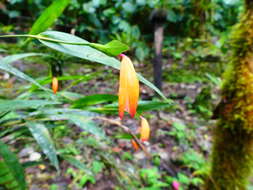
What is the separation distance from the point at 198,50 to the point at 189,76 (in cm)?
48

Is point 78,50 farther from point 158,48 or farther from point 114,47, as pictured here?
point 158,48

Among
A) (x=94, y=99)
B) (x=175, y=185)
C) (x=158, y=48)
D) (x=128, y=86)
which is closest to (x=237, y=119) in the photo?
(x=175, y=185)

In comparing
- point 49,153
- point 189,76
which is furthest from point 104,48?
point 189,76

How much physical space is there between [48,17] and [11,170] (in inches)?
12.5

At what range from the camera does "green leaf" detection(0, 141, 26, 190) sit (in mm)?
437

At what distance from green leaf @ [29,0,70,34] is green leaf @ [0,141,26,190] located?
0.85 ft

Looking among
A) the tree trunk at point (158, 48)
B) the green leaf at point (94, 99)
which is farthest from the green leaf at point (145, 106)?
the tree trunk at point (158, 48)

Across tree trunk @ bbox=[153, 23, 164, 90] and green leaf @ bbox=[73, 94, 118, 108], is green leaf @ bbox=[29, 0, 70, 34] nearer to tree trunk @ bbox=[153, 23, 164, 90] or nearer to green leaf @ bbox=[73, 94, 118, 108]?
green leaf @ bbox=[73, 94, 118, 108]

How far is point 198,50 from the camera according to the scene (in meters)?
2.49

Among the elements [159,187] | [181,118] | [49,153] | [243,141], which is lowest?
[159,187]

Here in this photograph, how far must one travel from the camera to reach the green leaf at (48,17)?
1.28 ft

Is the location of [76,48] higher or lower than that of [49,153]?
higher

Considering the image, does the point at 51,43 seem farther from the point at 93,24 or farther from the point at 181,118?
the point at 93,24

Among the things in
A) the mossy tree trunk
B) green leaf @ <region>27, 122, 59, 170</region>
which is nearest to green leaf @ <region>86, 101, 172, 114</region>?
green leaf @ <region>27, 122, 59, 170</region>
